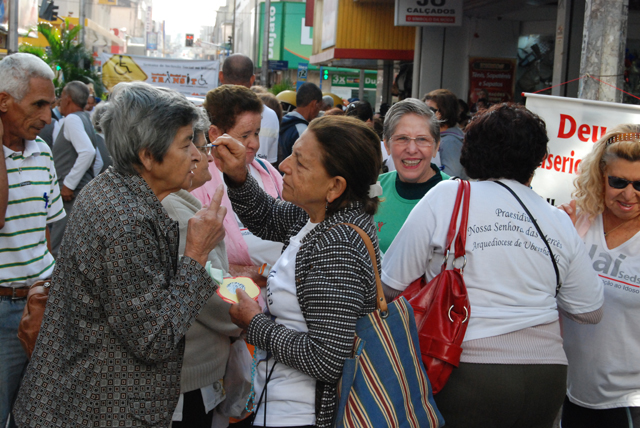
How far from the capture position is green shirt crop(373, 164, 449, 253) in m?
3.37

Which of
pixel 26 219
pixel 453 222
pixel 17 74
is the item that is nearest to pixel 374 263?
pixel 453 222

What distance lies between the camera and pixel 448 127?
647cm

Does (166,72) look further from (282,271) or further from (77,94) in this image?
(282,271)

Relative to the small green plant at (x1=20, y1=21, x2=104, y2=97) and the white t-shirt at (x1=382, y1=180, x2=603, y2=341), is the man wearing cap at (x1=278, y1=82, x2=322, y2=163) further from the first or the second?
the small green plant at (x1=20, y1=21, x2=104, y2=97)

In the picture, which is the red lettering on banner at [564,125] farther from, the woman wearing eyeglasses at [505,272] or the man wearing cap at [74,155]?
the man wearing cap at [74,155]

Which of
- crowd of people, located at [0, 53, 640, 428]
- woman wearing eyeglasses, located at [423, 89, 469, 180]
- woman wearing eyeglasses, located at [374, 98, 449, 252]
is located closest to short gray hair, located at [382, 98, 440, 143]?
woman wearing eyeglasses, located at [374, 98, 449, 252]

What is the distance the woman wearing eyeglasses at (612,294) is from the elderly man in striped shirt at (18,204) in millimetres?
2785

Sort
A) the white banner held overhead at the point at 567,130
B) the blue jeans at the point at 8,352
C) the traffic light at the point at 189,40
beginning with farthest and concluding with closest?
the traffic light at the point at 189,40, the white banner held overhead at the point at 567,130, the blue jeans at the point at 8,352

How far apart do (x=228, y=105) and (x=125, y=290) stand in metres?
1.67

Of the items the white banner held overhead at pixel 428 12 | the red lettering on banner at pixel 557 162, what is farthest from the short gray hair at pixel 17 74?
the white banner held overhead at pixel 428 12

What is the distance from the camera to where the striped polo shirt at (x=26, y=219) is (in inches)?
118

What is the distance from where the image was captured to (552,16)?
11.0m

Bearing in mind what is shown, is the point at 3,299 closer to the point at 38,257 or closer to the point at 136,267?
the point at 38,257

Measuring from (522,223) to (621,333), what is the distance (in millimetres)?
921
